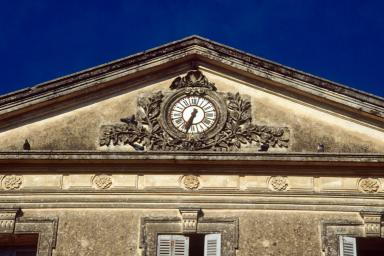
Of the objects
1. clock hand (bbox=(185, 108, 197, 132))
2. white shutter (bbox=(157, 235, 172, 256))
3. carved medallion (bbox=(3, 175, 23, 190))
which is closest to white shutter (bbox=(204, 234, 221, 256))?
white shutter (bbox=(157, 235, 172, 256))

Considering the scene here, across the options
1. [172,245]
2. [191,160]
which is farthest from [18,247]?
[191,160]

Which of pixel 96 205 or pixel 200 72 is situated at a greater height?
pixel 200 72

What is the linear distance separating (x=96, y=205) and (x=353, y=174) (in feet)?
17.8

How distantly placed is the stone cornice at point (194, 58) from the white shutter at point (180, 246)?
403cm

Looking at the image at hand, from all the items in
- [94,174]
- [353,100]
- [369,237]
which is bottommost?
[369,237]

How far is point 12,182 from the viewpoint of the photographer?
61.3 ft

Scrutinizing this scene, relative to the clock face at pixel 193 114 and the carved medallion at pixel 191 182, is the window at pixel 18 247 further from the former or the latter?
the clock face at pixel 193 114

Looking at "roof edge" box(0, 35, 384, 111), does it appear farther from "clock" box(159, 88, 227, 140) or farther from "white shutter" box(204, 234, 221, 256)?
"white shutter" box(204, 234, 221, 256)

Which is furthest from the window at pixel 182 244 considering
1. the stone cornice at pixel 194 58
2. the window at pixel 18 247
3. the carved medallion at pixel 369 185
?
the stone cornice at pixel 194 58

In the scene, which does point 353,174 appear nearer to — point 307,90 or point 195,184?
point 307,90

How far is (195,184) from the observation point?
18.5 meters

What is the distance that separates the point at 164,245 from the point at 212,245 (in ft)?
3.18

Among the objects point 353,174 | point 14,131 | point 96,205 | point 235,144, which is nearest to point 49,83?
point 14,131

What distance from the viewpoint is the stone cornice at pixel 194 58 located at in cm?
1912
